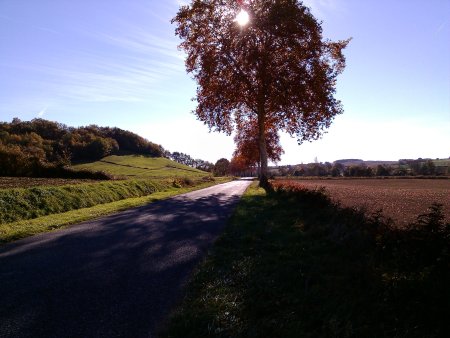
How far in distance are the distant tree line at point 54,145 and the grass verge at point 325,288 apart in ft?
89.3

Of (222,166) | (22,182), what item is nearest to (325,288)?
(22,182)

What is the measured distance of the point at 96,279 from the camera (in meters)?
6.33

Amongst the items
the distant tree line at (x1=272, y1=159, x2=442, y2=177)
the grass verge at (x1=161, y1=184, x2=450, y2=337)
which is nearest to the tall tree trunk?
the grass verge at (x1=161, y1=184, x2=450, y2=337)

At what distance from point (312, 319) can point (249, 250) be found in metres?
3.90

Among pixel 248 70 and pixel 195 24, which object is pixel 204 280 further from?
pixel 195 24

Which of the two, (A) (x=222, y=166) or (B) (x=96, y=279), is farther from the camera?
(A) (x=222, y=166)

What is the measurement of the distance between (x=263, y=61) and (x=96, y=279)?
25285mm

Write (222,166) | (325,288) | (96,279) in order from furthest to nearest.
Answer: (222,166)
(96,279)
(325,288)

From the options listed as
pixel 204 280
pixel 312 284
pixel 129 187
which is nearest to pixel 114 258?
pixel 204 280

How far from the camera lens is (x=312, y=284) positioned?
6.09 metres

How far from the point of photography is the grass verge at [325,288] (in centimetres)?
450

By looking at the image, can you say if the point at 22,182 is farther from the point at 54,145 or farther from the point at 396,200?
the point at 54,145

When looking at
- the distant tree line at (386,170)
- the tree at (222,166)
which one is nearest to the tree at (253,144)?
the distant tree line at (386,170)

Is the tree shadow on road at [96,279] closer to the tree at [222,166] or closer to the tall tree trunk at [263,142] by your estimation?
the tall tree trunk at [263,142]
